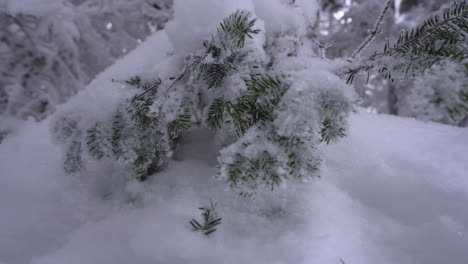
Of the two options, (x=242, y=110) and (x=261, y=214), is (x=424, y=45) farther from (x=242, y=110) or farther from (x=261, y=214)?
(x=261, y=214)

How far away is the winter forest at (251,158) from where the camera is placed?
848mm

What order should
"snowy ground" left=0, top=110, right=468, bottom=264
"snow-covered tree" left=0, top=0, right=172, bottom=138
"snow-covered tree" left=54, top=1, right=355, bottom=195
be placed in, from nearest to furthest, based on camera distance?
"snow-covered tree" left=54, top=1, right=355, bottom=195 < "snowy ground" left=0, top=110, right=468, bottom=264 < "snow-covered tree" left=0, top=0, right=172, bottom=138

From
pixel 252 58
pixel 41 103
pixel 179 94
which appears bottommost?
pixel 179 94

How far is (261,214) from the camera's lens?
127 centimetres

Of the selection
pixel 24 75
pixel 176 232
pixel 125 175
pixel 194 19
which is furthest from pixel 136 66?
pixel 24 75

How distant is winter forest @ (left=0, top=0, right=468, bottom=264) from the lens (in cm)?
85

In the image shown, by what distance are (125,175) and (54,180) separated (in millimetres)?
507

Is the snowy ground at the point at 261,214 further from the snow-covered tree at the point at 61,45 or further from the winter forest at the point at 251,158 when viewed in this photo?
the snow-covered tree at the point at 61,45

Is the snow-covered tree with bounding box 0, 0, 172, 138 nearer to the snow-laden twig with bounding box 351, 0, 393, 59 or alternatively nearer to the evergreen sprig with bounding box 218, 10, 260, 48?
the evergreen sprig with bounding box 218, 10, 260, 48

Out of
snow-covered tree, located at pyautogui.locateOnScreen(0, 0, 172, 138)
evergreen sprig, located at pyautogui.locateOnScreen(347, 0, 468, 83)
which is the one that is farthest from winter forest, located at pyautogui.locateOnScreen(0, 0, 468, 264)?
snow-covered tree, located at pyautogui.locateOnScreen(0, 0, 172, 138)

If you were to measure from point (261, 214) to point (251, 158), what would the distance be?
561mm

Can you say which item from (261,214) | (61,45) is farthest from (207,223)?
(61,45)

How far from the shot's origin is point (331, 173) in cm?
150

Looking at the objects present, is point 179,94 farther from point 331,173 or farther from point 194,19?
point 331,173
